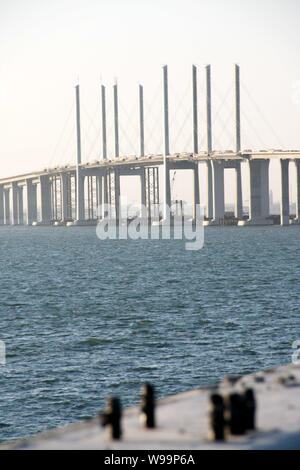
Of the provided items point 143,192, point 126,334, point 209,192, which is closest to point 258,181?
point 209,192

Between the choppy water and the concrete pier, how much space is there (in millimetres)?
9363

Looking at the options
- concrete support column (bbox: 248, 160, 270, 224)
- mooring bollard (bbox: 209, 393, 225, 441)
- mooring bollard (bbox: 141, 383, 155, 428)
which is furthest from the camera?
concrete support column (bbox: 248, 160, 270, 224)

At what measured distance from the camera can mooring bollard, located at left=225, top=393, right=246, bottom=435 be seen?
36.1 ft

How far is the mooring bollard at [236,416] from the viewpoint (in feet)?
36.1

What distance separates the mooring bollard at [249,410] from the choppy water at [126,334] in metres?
10.9

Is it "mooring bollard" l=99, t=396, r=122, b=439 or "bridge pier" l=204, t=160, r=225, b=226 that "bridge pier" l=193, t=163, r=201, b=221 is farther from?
"mooring bollard" l=99, t=396, r=122, b=439

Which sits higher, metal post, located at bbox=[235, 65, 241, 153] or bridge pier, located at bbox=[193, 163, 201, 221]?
metal post, located at bbox=[235, 65, 241, 153]

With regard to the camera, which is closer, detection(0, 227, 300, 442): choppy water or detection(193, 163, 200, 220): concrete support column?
detection(0, 227, 300, 442): choppy water

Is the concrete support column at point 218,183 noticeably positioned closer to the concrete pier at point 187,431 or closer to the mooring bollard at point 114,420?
the concrete pier at point 187,431

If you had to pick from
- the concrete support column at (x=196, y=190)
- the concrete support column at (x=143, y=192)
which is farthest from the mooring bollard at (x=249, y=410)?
the concrete support column at (x=143, y=192)

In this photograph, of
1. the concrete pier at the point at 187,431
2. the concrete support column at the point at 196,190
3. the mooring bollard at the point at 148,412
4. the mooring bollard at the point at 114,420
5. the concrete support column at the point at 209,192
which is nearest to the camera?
the concrete pier at the point at 187,431
